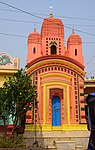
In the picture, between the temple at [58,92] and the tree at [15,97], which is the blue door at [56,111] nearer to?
the temple at [58,92]

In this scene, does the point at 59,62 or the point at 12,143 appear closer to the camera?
the point at 12,143

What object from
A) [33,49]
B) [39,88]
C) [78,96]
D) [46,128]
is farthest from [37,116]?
[33,49]

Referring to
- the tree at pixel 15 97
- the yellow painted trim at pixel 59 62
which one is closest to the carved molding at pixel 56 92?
the yellow painted trim at pixel 59 62

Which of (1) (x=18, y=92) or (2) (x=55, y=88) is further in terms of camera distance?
(2) (x=55, y=88)

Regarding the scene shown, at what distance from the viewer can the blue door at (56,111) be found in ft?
56.3

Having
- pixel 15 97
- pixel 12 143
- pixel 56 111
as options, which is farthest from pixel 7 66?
pixel 12 143

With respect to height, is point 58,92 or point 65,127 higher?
point 58,92

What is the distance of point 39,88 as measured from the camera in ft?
57.4

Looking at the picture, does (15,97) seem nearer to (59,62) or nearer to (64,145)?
(64,145)

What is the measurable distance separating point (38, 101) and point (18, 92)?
11.0 feet

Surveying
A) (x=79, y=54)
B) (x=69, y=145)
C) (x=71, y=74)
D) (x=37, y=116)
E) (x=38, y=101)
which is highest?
(x=79, y=54)

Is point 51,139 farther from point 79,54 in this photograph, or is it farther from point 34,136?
point 79,54

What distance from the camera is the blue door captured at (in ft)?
56.3

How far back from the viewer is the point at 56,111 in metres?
17.4
